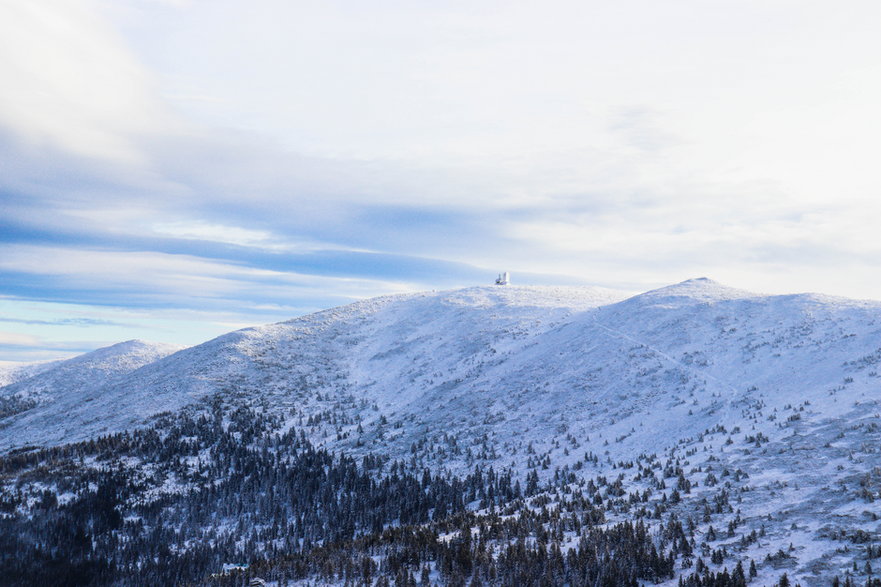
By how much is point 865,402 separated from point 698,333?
20769mm

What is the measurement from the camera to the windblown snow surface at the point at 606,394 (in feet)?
Answer: 58.7

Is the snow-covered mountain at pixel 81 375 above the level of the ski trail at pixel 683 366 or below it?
below

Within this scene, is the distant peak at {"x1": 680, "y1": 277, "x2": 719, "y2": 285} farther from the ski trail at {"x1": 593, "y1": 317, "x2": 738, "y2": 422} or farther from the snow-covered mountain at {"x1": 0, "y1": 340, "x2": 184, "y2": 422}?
the snow-covered mountain at {"x1": 0, "y1": 340, "x2": 184, "y2": 422}

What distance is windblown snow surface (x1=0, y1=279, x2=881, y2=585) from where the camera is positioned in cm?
1791

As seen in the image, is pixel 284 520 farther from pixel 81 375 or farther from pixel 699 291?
pixel 81 375


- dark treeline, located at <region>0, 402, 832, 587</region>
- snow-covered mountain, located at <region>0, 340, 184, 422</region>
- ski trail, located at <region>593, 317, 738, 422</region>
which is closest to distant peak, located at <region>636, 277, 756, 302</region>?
ski trail, located at <region>593, 317, 738, 422</region>

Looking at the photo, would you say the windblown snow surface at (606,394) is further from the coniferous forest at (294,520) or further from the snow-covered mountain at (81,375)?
the snow-covered mountain at (81,375)

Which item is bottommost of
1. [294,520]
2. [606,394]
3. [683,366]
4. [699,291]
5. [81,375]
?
[81,375]

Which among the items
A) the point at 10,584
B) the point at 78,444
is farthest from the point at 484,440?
the point at 78,444

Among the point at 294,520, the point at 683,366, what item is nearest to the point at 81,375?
the point at 294,520

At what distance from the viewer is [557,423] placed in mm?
35062

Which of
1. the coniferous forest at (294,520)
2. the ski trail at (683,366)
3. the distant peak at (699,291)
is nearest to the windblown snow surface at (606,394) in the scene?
the ski trail at (683,366)

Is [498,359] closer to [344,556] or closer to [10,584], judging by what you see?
[344,556]

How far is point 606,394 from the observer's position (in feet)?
123
